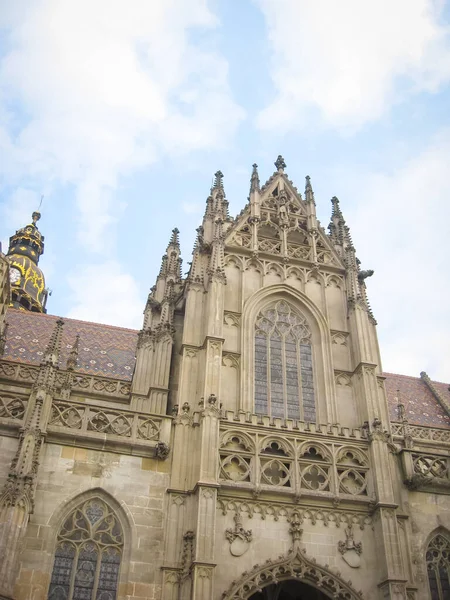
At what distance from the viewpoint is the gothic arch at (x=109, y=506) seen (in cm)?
1445

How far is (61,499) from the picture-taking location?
15039mm

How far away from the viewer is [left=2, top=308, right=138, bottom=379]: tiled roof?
79.1 feet

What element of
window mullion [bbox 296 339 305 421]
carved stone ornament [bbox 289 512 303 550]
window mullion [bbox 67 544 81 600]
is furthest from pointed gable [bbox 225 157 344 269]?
window mullion [bbox 67 544 81 600]

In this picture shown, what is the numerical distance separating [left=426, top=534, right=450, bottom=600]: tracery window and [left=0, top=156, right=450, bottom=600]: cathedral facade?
35 millimetres

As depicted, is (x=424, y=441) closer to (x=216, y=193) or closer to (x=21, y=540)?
(x=216, y=193)

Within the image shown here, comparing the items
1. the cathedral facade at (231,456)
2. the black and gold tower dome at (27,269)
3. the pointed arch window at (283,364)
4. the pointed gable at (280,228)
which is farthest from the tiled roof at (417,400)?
the black and gold tower dome at (27,269)

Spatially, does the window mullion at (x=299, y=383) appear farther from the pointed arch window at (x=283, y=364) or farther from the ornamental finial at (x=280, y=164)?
the ornamental finial at (x=280, y=164)

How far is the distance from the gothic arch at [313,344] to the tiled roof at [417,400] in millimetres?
5653

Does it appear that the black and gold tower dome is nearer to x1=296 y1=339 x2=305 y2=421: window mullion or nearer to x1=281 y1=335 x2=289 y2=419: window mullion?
x1=281 y1=335 x2=289 y2=419: window mullion

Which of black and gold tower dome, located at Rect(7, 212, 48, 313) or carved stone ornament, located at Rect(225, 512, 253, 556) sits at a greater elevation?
black and gold tower dome, located at Rect(7, 212, 48, 313)

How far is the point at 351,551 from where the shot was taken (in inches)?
631

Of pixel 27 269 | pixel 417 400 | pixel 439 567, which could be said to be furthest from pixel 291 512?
pixel 27 269

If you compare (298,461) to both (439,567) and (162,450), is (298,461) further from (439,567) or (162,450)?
(439,567)

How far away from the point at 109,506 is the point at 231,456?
3.21 metres
